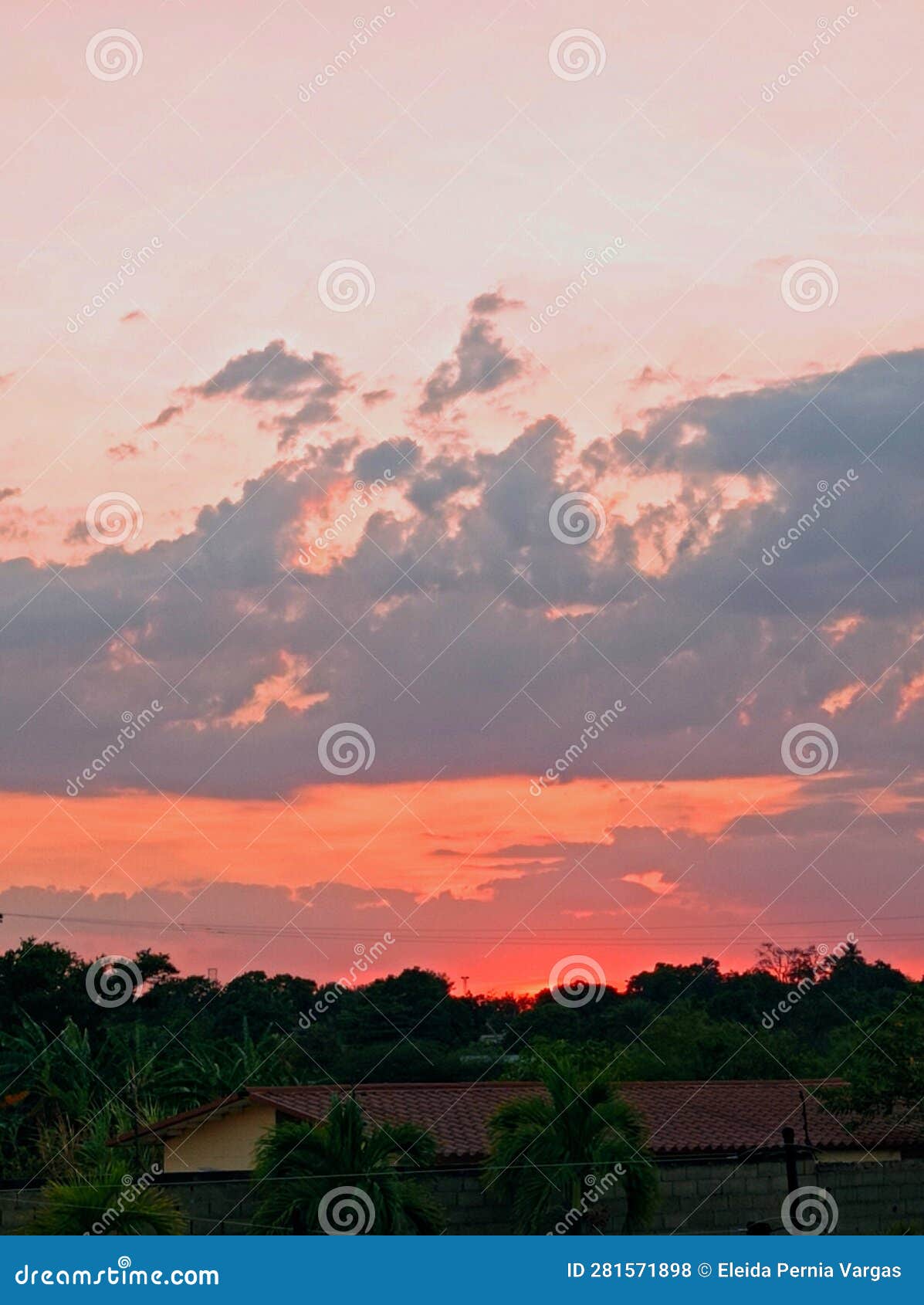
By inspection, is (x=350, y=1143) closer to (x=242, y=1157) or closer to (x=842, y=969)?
(x=242, y=1157)

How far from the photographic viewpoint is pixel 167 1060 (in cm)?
4441
